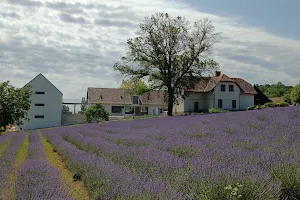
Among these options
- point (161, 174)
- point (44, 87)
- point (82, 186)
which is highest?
point (44, 87)

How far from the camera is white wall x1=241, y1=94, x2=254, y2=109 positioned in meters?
47.8

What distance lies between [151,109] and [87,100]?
1015 centimetres

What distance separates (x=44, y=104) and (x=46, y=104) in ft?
A: 0.81

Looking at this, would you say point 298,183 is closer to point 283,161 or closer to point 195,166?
point 283,161

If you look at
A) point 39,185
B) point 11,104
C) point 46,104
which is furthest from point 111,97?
point 39,185

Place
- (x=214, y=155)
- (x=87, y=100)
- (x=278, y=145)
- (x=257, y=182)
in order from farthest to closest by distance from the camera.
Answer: (x=87, y=100), (x=278, y=145), (x=214, y=155), (x=257, y=182)

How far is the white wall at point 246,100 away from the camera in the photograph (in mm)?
47759

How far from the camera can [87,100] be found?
59406 millimetres

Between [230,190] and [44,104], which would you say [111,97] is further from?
[230,190]

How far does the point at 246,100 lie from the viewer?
158 feet

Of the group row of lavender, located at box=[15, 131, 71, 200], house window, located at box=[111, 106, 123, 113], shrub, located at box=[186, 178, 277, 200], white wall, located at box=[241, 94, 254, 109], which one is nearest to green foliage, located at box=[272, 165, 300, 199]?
shrub, located at box=[186, 178, 277, 200]

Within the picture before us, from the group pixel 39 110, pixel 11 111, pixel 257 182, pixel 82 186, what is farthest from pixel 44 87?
pixel 257 182

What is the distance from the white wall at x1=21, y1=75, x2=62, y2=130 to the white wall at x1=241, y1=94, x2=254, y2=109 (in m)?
23.2

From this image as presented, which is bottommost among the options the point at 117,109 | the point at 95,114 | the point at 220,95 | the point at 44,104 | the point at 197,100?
the point at 95,114
